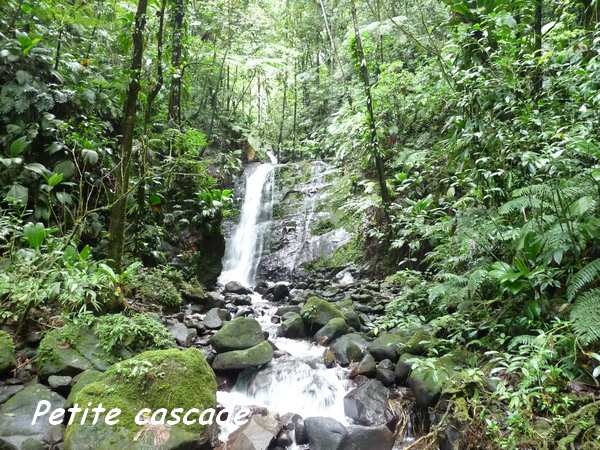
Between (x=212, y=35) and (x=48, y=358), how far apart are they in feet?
40.4

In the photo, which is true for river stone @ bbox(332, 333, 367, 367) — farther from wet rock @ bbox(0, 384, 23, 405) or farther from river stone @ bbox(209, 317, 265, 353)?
wet rock @ bbox(0, 384, 23, 405)

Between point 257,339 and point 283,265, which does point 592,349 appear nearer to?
point 257,339

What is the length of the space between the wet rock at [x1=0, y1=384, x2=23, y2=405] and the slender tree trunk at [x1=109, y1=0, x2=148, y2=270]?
205 centimetres

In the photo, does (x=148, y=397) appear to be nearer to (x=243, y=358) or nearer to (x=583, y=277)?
(x=243, y=358)

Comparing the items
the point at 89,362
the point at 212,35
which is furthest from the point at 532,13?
the point at 212,35

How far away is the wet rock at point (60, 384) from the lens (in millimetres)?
3689

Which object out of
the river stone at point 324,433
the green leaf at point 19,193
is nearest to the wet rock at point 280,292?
the river stone at point 324,433

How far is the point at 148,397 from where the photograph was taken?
3.62 meters

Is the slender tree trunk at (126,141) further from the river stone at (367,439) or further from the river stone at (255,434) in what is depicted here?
the river stone at (367,439)

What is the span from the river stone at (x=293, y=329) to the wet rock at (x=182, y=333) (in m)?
1.52

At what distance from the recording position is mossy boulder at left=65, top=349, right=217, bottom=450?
320 centimetres

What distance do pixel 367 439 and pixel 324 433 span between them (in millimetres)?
435

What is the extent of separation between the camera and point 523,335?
3598 millimetres

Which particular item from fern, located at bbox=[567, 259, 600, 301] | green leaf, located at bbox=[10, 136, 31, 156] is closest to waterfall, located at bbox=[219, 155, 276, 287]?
green leaf, located at bbox=[10, 136, 31, 156]
